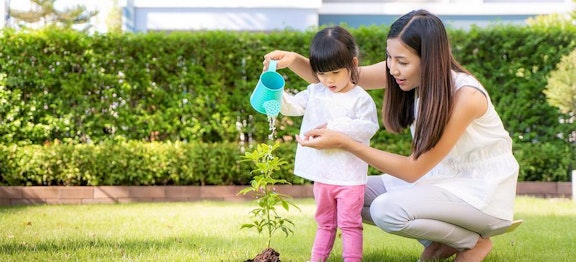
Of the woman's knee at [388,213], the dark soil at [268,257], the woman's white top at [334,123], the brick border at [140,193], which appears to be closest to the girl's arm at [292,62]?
the woman's white top at [334,123]

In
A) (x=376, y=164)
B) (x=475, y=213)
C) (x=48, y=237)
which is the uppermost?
(x=376, y=164)

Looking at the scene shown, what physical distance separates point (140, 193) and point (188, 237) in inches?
120

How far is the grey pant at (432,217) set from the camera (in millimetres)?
3416

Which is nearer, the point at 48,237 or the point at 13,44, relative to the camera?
the point at 48,237

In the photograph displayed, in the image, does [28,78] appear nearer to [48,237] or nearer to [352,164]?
[48,237]

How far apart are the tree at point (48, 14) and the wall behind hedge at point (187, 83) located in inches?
667

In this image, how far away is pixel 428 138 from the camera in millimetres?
3262

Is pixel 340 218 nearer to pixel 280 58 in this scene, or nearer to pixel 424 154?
pixel 424 154

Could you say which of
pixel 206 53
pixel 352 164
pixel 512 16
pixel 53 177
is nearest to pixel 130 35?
pixel 206 53

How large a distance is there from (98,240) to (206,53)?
3996 millimetres

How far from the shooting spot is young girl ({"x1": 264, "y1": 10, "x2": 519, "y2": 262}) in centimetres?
325

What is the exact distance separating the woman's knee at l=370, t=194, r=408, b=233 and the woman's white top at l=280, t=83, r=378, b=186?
14cm

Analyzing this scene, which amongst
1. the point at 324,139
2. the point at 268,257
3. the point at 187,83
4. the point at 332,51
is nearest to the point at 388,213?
the point at 324,139

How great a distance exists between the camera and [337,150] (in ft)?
11.6
